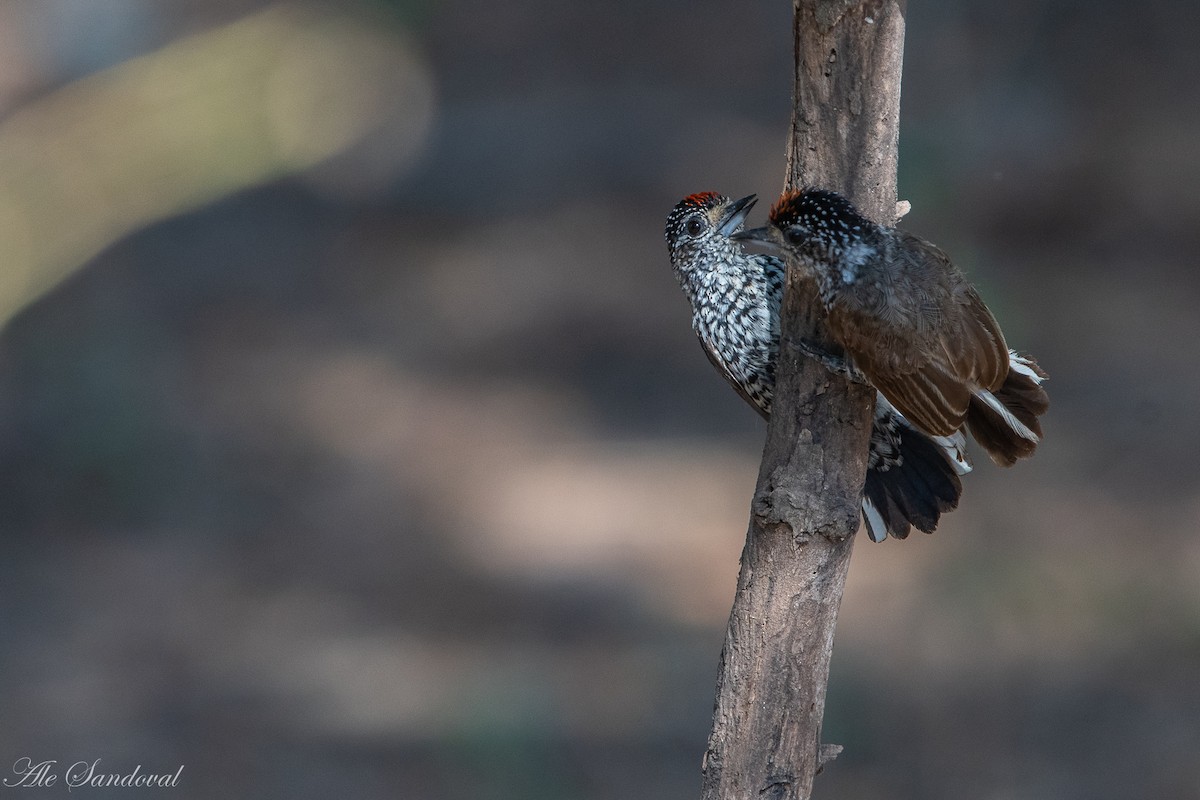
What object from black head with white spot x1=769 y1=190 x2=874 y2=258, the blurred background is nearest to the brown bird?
black head with white spot x1=769 y1=190 x2=874 y2=258

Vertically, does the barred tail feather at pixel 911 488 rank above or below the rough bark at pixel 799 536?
above

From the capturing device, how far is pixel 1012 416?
2.72 metres

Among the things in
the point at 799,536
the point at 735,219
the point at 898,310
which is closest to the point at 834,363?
the point at 898,310

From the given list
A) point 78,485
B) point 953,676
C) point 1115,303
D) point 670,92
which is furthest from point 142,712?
point 1115,303

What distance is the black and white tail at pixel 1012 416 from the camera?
8.85ft

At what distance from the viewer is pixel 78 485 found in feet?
24.5

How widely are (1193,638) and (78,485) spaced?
615 cm

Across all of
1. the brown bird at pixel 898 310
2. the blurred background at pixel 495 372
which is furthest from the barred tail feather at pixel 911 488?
the blurred background at pixel 495 372

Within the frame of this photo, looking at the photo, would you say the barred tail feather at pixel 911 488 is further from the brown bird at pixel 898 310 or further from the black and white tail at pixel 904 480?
the brown bird at pixel 898 310

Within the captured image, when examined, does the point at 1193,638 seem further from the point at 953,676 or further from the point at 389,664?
the point at 389,664

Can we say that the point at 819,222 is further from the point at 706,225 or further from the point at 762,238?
the point at 706,225
